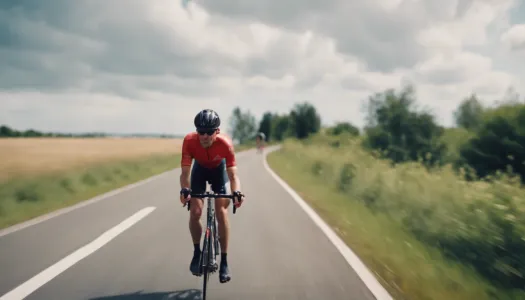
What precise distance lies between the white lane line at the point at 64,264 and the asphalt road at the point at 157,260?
1 centimetres

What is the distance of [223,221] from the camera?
4445 mm

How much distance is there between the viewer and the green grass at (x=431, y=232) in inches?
180

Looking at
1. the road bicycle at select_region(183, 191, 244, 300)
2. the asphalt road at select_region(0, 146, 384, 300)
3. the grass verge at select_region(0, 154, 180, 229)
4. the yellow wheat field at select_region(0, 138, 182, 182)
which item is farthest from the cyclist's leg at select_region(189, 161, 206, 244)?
the yellow wheat field at select_region(0, 138, 182, 182)

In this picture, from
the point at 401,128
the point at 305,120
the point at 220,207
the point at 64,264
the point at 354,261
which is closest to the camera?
the point at 220,207

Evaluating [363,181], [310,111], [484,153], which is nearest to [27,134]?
[310,111]

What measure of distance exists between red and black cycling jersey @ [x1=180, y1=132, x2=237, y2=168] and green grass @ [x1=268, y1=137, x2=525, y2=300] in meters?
2.17

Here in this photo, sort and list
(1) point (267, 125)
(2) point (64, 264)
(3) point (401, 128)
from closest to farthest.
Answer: (2) point (64, 264), (3) point (401, 128), (1) point (267, 125)

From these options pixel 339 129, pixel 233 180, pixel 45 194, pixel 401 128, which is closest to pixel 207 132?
pixel 233 180

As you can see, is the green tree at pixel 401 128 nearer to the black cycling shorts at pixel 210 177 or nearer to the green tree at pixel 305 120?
the green tree at pixel 305 120

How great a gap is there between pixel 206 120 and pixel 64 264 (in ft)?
9.35

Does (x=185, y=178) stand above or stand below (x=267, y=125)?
below

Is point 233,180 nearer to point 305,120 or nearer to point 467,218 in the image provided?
point 467,218

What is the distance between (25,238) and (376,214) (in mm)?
6449

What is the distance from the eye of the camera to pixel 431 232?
265 inches
